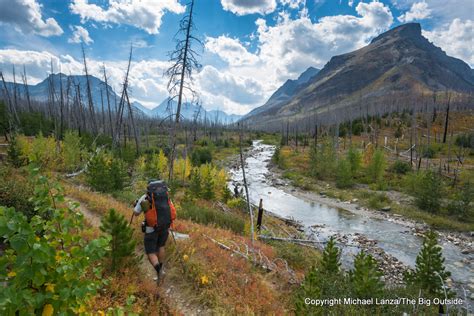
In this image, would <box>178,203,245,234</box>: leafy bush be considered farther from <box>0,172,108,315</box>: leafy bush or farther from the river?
<box>0,172,108,315</box>: leafy bush

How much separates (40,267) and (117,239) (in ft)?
13.0

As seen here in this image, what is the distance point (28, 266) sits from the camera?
2047 mm

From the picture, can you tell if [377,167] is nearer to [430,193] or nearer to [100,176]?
[430,193]

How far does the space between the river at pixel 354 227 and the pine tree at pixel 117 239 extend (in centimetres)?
1013

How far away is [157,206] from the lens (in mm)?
6012

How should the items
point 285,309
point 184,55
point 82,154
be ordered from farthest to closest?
point 82,154 → point 184,55 → point 285,309

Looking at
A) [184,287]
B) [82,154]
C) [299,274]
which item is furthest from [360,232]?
[82,154]

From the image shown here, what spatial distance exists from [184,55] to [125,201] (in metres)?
8.42

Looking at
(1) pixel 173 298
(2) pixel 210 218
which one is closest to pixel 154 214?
(1) pixel 173 298

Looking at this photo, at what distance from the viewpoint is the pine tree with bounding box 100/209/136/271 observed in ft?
18.8

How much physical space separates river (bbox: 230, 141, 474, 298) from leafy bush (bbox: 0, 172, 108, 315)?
1263 cm

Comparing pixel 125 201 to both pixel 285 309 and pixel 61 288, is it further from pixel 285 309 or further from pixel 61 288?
pixel 61 288

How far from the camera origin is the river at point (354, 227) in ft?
46.0

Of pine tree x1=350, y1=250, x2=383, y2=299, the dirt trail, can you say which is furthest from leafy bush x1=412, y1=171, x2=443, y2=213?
the dirt trail
